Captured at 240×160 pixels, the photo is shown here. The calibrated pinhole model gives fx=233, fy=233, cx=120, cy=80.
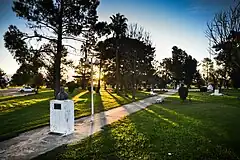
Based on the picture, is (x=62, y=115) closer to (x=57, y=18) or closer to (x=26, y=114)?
(x=26, y=114)

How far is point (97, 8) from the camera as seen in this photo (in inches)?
697

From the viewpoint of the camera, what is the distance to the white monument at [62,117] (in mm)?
8516

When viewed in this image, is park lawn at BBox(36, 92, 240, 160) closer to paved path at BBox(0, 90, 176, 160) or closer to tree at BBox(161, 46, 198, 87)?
paved path at BBox(0, 90, 176, 160)

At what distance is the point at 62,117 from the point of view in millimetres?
8555

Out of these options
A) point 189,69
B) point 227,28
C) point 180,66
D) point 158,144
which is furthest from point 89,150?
point 180,66

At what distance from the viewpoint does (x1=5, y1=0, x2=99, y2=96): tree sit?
50.6ft

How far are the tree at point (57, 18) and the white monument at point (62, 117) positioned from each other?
26.4 ft

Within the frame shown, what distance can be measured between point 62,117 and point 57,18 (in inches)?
384

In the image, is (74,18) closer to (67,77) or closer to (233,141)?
(233,141)

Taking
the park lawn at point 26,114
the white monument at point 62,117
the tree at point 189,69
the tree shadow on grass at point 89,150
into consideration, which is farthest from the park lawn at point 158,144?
the tree at point 189,69

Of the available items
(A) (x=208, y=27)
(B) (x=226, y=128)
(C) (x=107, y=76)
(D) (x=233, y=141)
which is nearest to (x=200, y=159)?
(D) (x=233, y=141)

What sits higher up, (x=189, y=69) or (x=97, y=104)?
(x=189, y=69)

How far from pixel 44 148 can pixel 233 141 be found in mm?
5860

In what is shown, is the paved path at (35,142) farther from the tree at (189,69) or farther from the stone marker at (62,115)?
the tree at (189,69)
